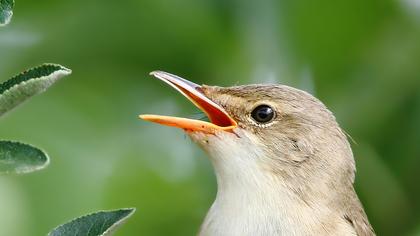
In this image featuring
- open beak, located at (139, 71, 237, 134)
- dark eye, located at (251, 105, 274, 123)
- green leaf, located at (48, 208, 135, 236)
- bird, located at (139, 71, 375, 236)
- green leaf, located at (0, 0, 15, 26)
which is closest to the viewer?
green leaf, located at (0, 0, 15, 26)

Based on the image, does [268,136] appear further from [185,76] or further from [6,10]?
[6,10]

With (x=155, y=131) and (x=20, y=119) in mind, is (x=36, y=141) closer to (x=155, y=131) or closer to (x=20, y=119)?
(x=20, y=119)

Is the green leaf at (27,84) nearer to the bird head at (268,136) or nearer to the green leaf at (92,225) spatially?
the green leaf at (92,225)

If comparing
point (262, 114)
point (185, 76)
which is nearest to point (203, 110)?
point (262, 114)

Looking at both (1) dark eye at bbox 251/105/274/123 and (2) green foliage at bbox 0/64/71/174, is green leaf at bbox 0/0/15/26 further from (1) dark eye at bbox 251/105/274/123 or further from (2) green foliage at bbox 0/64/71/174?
(1) dark eye at bbox 251/105/274/123

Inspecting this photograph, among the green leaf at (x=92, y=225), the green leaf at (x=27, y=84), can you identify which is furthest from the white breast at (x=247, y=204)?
the green leaf at (x=27, y=84)

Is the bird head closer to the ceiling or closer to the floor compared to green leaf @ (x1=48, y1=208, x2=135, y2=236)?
closer to the floor

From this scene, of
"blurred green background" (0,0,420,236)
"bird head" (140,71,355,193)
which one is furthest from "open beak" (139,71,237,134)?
"blurred green background" (0,0,420,236)
